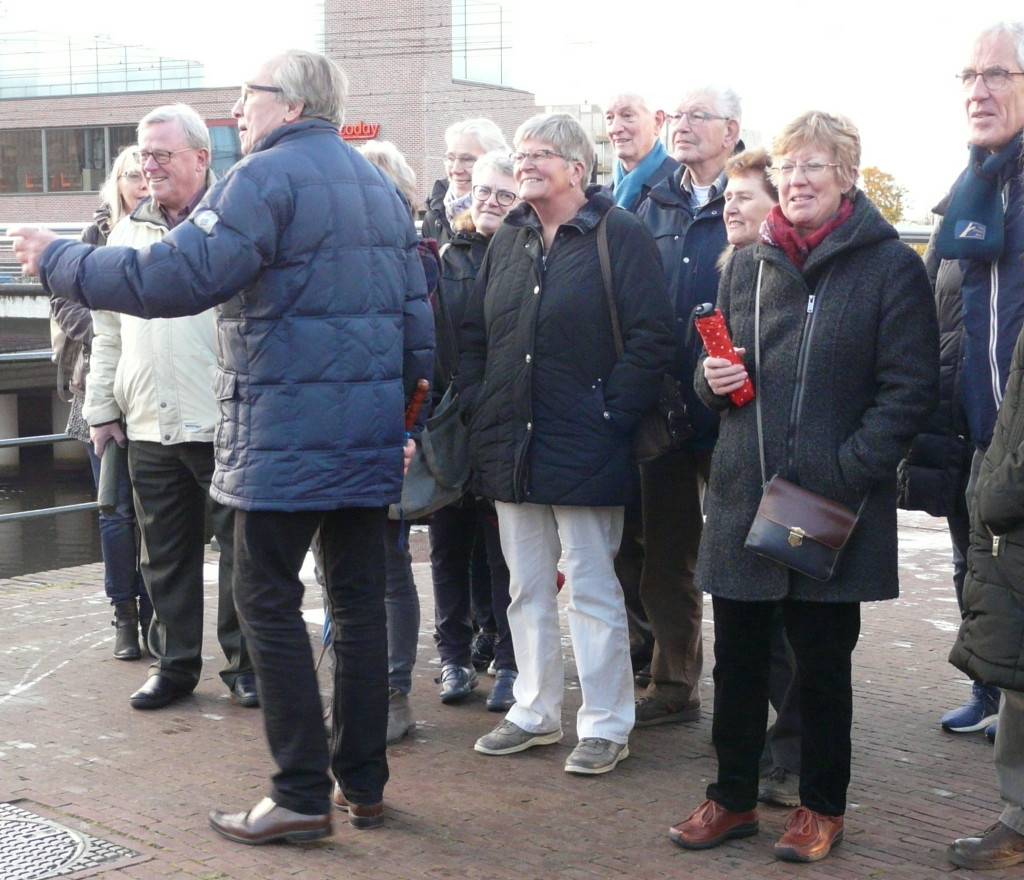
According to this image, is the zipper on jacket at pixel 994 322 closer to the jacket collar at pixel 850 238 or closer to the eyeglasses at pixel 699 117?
the jacket collar at pixel 850 238

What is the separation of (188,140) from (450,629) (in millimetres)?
2128

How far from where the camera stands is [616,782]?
475cm

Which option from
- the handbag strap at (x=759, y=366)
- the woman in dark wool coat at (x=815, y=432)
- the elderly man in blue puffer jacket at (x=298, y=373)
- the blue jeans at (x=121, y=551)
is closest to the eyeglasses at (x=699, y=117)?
the woman in dark wool coat at (x=815, y=432)

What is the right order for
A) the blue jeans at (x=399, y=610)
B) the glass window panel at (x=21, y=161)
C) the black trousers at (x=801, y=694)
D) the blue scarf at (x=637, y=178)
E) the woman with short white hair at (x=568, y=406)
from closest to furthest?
the black trousers at (x=801, y=694)
the woman with short white hair at (x=568, y=406)
the blue jeans at (x=399, y=610)
the blue scarf at (x=637, y=178)
the glass window panel at (x=21, y=161)

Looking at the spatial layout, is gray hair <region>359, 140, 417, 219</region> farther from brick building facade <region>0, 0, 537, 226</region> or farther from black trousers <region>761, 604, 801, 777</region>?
brick building facade <region>0, 0, 537, 226</region>

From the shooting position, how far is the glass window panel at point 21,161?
5431 centimetres

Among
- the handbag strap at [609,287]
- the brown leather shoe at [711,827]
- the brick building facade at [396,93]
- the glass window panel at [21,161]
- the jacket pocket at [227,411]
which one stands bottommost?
the brown leather shoe at [711,827]

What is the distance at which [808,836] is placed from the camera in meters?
4.09

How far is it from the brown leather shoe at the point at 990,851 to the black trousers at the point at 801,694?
334mm

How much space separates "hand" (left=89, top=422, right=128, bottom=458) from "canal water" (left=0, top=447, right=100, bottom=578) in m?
7.41

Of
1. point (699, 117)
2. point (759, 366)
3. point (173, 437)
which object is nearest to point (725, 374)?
point (759, 366)

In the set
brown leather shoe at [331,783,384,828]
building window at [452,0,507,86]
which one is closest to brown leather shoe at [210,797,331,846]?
brown leather shoe at [331,783,384,828]

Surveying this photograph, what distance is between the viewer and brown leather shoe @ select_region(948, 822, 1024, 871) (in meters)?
4.02

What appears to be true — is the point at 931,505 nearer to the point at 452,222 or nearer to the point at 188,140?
the point at 452,222
